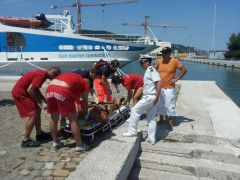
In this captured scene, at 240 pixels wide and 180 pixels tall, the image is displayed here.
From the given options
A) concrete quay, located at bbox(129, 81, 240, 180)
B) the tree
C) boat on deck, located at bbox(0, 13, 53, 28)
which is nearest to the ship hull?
boat on deck, located at bbox(0, 13, 53, 28)

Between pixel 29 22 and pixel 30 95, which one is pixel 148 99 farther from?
pixel 29 22

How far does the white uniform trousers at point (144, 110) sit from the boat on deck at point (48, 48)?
14445 millimetres

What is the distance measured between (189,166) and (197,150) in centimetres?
40

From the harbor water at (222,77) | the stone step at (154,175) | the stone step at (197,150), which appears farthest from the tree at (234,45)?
the stone step at (154,175)

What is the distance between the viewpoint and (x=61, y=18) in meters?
19.4

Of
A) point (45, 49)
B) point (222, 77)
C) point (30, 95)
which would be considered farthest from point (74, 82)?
point (222, 77)

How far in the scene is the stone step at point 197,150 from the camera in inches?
138

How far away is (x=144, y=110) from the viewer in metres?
3.74

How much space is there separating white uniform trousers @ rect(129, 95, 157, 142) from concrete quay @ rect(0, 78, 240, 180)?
20 centimetres

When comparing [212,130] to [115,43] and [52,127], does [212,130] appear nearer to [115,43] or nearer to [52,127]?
[52,127]

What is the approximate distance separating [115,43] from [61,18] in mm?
5929

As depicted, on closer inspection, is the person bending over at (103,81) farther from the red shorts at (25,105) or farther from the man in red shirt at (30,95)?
the red shorts at (25,105)

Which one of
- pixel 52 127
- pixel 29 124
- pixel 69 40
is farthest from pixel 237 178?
pixel 69 40

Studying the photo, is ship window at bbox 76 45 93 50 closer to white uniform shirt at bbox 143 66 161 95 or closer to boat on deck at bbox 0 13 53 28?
boat on deck at bbox 0 13 53 28
